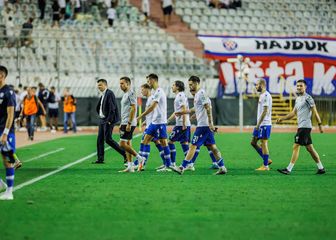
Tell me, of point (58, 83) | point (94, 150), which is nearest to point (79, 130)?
point (58, 83)

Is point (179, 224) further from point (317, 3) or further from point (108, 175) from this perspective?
point (317, 3)

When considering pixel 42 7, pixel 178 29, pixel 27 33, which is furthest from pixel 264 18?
pixel 27 33

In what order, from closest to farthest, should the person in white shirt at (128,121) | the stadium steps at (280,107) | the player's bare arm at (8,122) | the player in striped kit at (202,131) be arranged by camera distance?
the player's bare arm at (8,122), the player in striped kit at (202,131), the person in white shirt at (128,121), the stadium steps at (280,107)

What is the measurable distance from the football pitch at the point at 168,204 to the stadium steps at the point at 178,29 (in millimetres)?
24418

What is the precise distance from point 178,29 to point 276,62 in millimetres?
5980

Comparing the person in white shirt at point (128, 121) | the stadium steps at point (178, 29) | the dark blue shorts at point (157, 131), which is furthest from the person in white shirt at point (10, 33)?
the dark blue shorts at point (157, 131)

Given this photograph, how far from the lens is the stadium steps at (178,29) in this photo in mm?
42500

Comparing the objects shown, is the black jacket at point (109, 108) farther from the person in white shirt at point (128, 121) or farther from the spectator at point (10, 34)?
the spectator at point (10, 34)

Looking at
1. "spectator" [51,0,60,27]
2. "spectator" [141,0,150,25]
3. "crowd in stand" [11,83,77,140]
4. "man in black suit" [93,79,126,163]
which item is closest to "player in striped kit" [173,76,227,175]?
"man in black suit" [93,79,126,163]

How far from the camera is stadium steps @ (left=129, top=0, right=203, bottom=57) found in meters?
42.5

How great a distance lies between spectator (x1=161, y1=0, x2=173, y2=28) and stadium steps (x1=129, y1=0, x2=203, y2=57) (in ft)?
0.87

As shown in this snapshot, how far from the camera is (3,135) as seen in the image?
460 inches

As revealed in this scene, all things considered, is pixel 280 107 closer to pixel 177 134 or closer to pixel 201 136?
pixel 177 134

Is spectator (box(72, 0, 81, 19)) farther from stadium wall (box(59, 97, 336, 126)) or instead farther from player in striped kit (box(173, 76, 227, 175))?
player in striped kit (box(173, 76, 227, 175))
